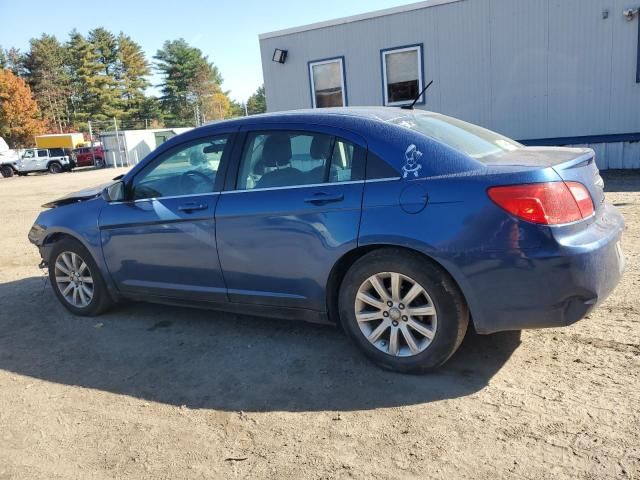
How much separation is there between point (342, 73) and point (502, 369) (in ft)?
37.2

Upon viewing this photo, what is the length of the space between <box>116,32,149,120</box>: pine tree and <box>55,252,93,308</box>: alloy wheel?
7546 cm

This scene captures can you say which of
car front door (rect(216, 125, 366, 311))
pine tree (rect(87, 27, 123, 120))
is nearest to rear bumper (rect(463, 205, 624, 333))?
car front door (rect(216, 125, 366, 311))

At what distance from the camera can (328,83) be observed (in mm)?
13758

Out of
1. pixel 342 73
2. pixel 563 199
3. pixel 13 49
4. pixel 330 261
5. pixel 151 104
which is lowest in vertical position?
pixel 330 261

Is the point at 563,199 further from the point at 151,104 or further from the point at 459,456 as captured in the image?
the point at 151,104

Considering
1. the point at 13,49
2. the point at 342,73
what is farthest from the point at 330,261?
the point at 13,49

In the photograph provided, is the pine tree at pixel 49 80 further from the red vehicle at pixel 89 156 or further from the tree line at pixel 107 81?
the red vehicle at pixel 89 156

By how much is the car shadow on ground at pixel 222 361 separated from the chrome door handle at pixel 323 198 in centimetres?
A: 107

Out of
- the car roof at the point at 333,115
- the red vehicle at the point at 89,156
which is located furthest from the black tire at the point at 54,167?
the car roof at the point at 333,115

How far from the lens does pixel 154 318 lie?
15.4 ft

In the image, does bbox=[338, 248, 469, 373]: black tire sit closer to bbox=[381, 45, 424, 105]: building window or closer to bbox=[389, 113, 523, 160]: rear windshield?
bbox=[389, 113, 523, 160]: rear windshield

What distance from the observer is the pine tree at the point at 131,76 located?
2972 inches

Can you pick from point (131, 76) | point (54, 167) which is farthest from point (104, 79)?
point (54, 167)

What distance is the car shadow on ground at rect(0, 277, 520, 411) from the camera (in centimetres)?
316
